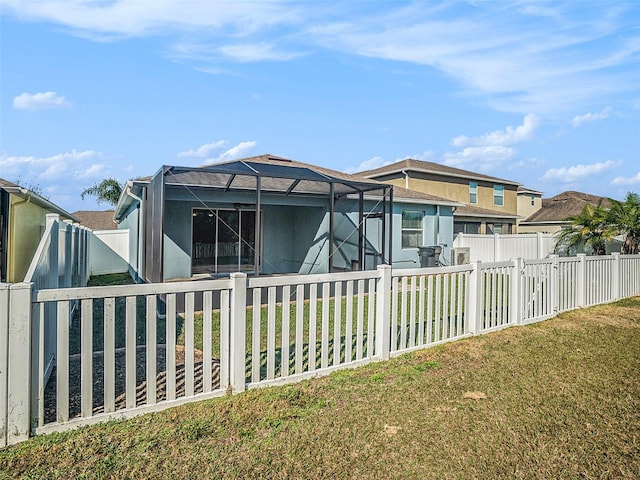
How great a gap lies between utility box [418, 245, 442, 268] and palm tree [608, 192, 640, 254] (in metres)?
5.24

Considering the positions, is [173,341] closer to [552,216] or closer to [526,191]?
[552,216]

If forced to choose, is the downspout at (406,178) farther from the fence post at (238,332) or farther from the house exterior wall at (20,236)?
the fence post at (238,332)

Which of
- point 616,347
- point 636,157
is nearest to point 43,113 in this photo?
point 616,347

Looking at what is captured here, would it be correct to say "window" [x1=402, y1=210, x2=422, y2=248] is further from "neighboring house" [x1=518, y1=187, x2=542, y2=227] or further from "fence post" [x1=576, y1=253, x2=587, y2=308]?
"neighboring house" [x1=518, y1=187, x2=542, y2=227]

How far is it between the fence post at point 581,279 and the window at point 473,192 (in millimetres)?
16109

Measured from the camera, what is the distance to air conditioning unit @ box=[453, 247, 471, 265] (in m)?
16.1

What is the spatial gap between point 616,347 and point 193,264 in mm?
10857

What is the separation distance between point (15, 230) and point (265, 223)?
7.92 metres

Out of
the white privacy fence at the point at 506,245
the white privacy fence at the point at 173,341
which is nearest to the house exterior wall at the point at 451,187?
the white privacy fence at the point at 506,245

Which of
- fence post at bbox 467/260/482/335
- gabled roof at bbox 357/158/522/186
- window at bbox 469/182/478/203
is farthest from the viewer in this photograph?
window at bbox 469/182/478/203

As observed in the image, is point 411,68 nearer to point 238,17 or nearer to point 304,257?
point 238,17

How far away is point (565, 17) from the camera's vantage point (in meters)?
9.11

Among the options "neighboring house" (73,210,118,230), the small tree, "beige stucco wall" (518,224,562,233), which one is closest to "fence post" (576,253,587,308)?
"beige stucco wall" (518,224,562,233)

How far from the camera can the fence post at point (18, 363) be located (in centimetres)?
271
